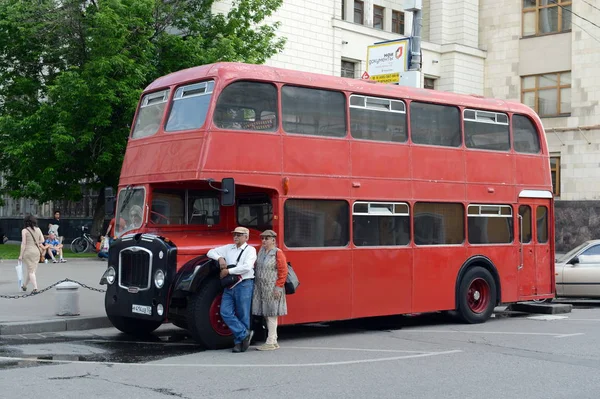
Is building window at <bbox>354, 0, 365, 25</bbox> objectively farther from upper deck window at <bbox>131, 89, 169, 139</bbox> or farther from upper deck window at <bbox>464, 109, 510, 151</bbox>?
upper deck window at <bbox>131, 89, 169, 139</bbox>

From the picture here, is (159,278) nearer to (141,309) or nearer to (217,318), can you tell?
(141,309)

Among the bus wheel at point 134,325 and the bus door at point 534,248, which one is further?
the bus door at point 534,248

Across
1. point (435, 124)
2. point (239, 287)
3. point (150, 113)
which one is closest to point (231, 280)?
point (239, 287)

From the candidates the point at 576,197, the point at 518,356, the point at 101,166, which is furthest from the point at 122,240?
the point at 576,197

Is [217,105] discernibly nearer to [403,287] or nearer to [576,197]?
[403,287]

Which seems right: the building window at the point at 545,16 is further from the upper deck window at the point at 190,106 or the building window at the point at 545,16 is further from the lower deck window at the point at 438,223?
the upper deck window at the point at 190,106

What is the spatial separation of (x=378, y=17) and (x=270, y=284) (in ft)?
104

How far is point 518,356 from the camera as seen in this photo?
1197 centimetres

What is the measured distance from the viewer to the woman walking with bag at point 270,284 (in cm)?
1221

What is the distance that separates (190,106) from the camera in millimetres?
13227

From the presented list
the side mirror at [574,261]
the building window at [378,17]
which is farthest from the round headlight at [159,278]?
the building window at [378,17]

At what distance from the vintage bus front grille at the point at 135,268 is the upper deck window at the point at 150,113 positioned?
1.97 m

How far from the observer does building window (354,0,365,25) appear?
136 ft

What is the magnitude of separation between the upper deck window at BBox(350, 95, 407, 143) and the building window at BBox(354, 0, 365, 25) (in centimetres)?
2709
